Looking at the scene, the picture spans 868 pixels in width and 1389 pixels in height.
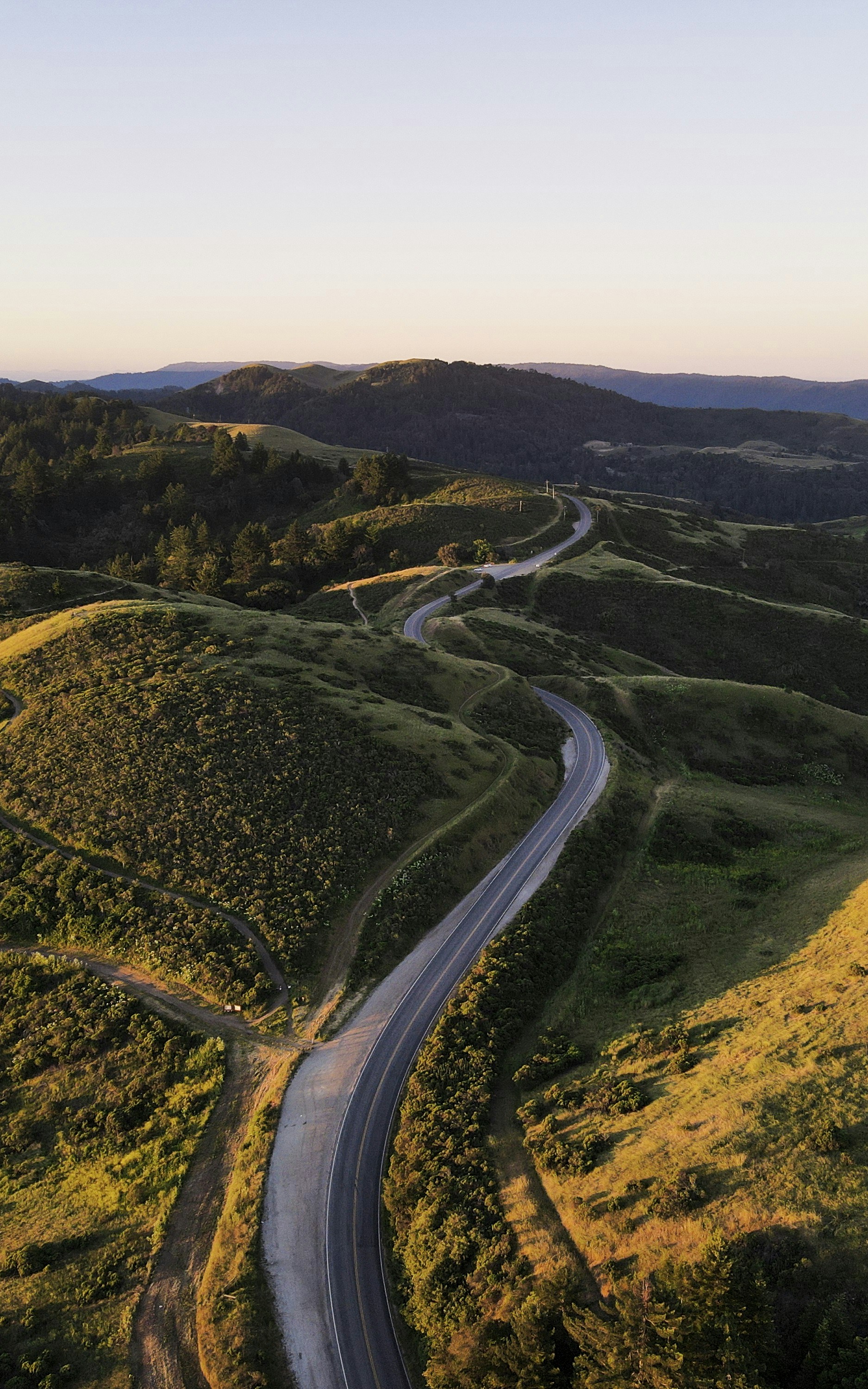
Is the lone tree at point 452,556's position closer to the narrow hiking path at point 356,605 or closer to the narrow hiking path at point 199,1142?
the narrow hiking path at point 356,605

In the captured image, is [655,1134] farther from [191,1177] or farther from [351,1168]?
[191,1177]

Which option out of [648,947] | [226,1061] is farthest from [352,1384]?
[648,947]

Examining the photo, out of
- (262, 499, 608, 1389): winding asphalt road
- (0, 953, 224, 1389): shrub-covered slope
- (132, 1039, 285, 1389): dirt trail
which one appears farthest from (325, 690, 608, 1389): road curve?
(0, 953, 224, 1389): shrub-covered slope

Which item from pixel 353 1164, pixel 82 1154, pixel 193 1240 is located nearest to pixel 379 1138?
pixel 353 1164

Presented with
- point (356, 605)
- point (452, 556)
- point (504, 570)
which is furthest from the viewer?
point (504, 570)

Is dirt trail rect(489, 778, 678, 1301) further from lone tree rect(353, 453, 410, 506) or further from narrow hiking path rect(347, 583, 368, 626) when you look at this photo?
lone tree rect(353, 453, 410, 506)

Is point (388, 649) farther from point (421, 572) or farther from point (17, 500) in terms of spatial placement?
point (17, 500)

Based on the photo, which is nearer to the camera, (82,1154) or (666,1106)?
(666,1106)
